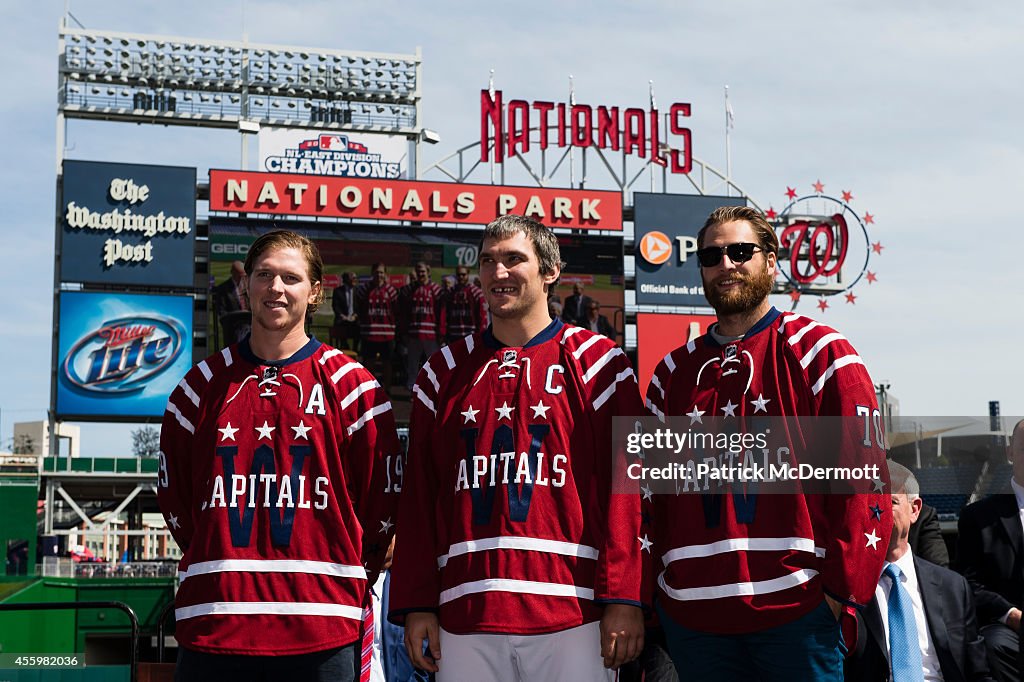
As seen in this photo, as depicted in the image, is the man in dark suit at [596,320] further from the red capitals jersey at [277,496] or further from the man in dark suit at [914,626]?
the red capitals jersey at [277,496]

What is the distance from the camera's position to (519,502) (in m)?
3.94

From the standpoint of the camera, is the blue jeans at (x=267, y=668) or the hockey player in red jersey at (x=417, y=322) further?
the hockey player in red jersey at (x=417, y=322)

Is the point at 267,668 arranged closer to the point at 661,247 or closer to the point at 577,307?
the point at 577,307

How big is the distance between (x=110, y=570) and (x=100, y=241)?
8633mm

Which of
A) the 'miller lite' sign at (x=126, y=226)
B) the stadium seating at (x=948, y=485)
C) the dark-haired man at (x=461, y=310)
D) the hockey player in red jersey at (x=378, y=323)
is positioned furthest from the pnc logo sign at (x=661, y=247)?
the 'miller lite' sign at (x=126, y=226)

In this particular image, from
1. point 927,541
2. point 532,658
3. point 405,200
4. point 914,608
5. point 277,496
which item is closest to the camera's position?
point 532,658

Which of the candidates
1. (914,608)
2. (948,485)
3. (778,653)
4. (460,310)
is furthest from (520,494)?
(948,485)

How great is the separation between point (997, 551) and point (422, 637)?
327cm

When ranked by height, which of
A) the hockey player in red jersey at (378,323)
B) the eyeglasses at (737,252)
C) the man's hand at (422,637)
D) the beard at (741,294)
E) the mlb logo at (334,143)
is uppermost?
the mlb logo at (334,143)

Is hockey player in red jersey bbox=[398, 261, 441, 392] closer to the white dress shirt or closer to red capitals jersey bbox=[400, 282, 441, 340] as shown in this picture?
red capitals jersey bbox=[400, 282, 441, 340]

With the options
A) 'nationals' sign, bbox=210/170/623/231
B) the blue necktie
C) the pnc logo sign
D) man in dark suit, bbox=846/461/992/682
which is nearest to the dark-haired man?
'nationals' sign, bbox=210/170/623/231

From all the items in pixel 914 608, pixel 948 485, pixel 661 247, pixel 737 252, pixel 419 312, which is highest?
pixel 661 247

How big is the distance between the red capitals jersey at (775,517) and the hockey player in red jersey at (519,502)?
0.17m

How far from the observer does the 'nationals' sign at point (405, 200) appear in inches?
1257
